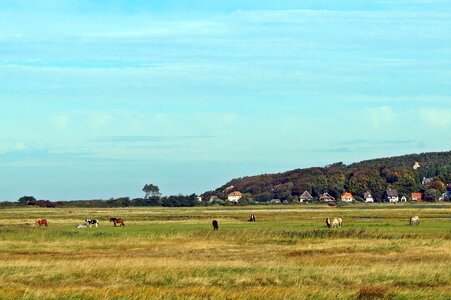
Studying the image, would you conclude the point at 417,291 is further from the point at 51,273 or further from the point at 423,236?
the point at 423,236

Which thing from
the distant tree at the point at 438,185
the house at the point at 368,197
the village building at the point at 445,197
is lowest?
the village building at the point at 445,197

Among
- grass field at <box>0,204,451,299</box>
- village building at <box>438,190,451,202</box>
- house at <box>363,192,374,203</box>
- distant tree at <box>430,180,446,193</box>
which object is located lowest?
grass field at <box>0,204,451,299</box>

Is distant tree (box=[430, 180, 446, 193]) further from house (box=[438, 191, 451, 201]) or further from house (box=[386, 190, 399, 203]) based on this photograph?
house (box=[386, 190, 399, 203])

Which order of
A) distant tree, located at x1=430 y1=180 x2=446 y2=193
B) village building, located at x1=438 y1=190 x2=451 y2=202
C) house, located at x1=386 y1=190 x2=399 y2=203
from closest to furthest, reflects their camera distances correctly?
village building, located at x1=438 y1=190 x2=451 y2=202, house, located at x1=386 y1=190 x2=399 y2=203, distant tree, located at x1=430 y1=180 x2=446 y2=193

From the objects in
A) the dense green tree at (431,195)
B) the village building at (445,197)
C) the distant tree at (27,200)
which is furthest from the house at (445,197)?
the distant tree at (27,200)

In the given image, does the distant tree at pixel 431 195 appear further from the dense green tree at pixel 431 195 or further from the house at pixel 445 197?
the house at pixel 445 197

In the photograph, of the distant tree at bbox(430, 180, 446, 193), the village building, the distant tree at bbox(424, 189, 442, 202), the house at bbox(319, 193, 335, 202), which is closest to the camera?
the distant tree at bbox(424, 189, 442, 202)

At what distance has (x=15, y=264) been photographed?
1150 inches

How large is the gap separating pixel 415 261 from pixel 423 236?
12.5 meters

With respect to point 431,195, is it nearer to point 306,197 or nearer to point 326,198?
point 326,198

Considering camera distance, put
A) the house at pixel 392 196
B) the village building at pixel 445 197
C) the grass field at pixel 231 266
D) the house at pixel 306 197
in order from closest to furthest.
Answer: the grass field at pixel 231 266
the village building at pixel 445 197
the house at pixel 392 196
the house at pixel 306 197

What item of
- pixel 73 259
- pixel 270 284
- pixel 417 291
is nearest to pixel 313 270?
pixel 270 284

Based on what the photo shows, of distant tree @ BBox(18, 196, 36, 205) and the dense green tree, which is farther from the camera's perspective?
the dense green tree

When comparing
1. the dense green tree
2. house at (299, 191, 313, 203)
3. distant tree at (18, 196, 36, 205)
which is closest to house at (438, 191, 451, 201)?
the dense green tree
